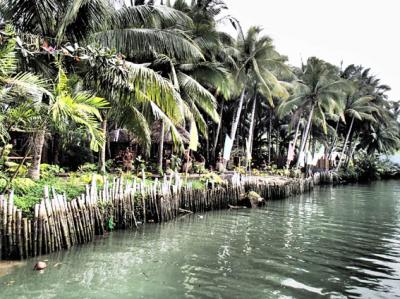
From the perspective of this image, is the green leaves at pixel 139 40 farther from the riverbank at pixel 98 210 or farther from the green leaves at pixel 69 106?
the green leaves at pixel 69 106

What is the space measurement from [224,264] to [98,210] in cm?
363

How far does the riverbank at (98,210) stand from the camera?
8.15m

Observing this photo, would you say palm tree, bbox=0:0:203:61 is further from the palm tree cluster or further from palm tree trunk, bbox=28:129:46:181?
palm tree trunk, bbox=28:129:46:181

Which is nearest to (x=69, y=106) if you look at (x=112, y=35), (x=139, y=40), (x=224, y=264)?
(x=224, y=264)

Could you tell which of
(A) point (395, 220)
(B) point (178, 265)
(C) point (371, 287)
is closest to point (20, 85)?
(B) point (178, 265)

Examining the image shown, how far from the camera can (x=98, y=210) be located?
10500mm

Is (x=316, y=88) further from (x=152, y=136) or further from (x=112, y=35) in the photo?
(x=112, y=35)

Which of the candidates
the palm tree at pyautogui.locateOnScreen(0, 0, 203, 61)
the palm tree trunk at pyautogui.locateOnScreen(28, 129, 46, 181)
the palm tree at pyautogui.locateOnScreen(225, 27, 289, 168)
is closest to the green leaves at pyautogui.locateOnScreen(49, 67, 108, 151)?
the palm tree at pyautogui.locateOnScreen(0, 0, 203, 61)

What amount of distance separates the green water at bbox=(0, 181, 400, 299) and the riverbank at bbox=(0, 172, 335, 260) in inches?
15.1

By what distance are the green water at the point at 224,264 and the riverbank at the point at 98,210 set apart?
38 cm

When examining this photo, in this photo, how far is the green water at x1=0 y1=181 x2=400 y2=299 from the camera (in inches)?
286

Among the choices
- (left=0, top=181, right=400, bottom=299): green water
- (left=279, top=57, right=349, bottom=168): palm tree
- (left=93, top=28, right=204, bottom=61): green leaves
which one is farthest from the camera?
(left=279, top=57, right=349, bottom=168): palm tree

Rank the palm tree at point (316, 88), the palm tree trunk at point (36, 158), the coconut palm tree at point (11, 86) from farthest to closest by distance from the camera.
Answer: the palm tree at point (316, 88) → the palm tree trunk at point (36, 158) → the coconut palm tree at point (11, 86)

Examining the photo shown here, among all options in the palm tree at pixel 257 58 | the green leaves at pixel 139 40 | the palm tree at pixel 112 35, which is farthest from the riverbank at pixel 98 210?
the palm tree at pixel 257 58
